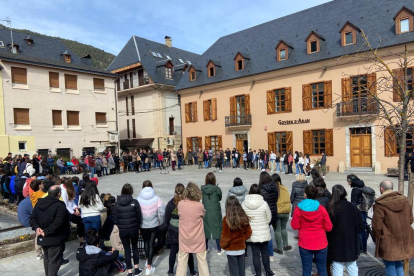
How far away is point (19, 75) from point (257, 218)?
24.0 m

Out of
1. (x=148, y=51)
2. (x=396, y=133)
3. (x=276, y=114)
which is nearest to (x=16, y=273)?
(x=396, y=133)

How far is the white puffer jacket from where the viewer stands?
15.1 feet

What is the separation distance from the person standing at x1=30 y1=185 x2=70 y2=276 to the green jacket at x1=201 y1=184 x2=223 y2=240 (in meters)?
2.43

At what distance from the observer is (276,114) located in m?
22.8

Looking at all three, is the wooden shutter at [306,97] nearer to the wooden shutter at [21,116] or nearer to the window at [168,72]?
the window at [168,72]

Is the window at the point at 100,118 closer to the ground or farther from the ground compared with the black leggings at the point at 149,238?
farther from the ground

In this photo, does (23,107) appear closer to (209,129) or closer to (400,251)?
(209,129)

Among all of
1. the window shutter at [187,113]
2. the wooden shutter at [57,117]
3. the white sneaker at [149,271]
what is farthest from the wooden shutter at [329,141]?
the wooden shutter at [57,117]

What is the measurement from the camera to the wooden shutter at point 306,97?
20906mm

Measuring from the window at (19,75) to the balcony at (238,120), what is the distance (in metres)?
16.0

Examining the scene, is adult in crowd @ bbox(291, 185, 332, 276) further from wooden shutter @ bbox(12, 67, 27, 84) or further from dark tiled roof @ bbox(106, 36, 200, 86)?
dark tiled roof @ bbox(106, 36, 200, 86)

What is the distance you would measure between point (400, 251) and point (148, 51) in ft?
112

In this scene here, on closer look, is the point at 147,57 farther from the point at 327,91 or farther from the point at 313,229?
the point at 313,229

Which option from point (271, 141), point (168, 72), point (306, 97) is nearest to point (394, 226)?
point (306, 97)
